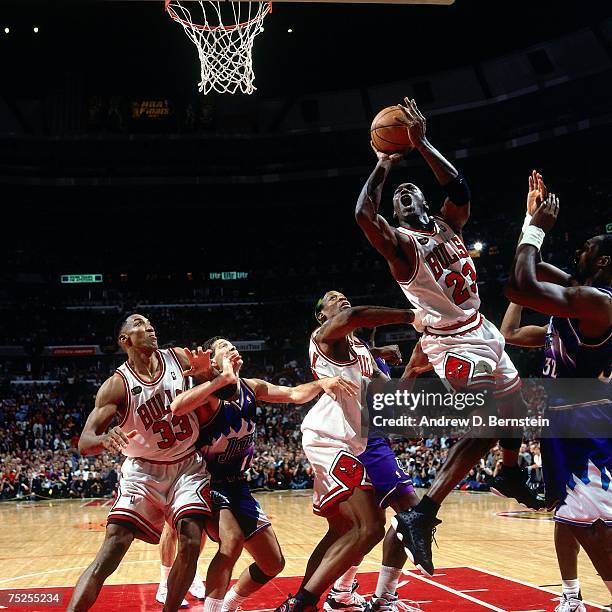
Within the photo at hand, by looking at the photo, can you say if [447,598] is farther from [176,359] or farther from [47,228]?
[47,228]

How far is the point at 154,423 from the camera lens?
199 inches

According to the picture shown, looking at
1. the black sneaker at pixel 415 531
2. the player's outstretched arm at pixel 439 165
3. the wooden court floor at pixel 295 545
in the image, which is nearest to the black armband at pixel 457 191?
the player's outstretched arm at pixel 439 165

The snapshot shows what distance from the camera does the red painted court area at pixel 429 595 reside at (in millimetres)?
5867

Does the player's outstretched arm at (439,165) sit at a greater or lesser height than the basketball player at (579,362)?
greater

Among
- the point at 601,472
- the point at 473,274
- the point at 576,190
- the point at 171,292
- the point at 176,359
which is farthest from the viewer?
the point at 171,292

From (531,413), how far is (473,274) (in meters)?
1.06

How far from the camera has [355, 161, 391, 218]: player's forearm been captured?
14.2ft

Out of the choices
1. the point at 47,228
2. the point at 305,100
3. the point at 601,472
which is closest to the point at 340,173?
the point at 305,100

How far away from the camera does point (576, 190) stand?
25.8 m

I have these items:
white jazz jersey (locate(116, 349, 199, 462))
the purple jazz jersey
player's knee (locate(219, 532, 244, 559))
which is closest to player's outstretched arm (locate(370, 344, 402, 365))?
the purple jazz jersey

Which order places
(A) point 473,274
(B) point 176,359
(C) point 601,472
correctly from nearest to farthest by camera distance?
1. (C) point 601,472
2. (A) point 473,274
3. (B) point 176,359

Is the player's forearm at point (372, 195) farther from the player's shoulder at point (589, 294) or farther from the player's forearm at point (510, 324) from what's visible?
the player's forearm at point (510, 324)

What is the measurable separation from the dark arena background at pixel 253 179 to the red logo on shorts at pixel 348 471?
1146cm

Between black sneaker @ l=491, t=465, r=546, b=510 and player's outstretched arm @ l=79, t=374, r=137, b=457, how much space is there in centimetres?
230
